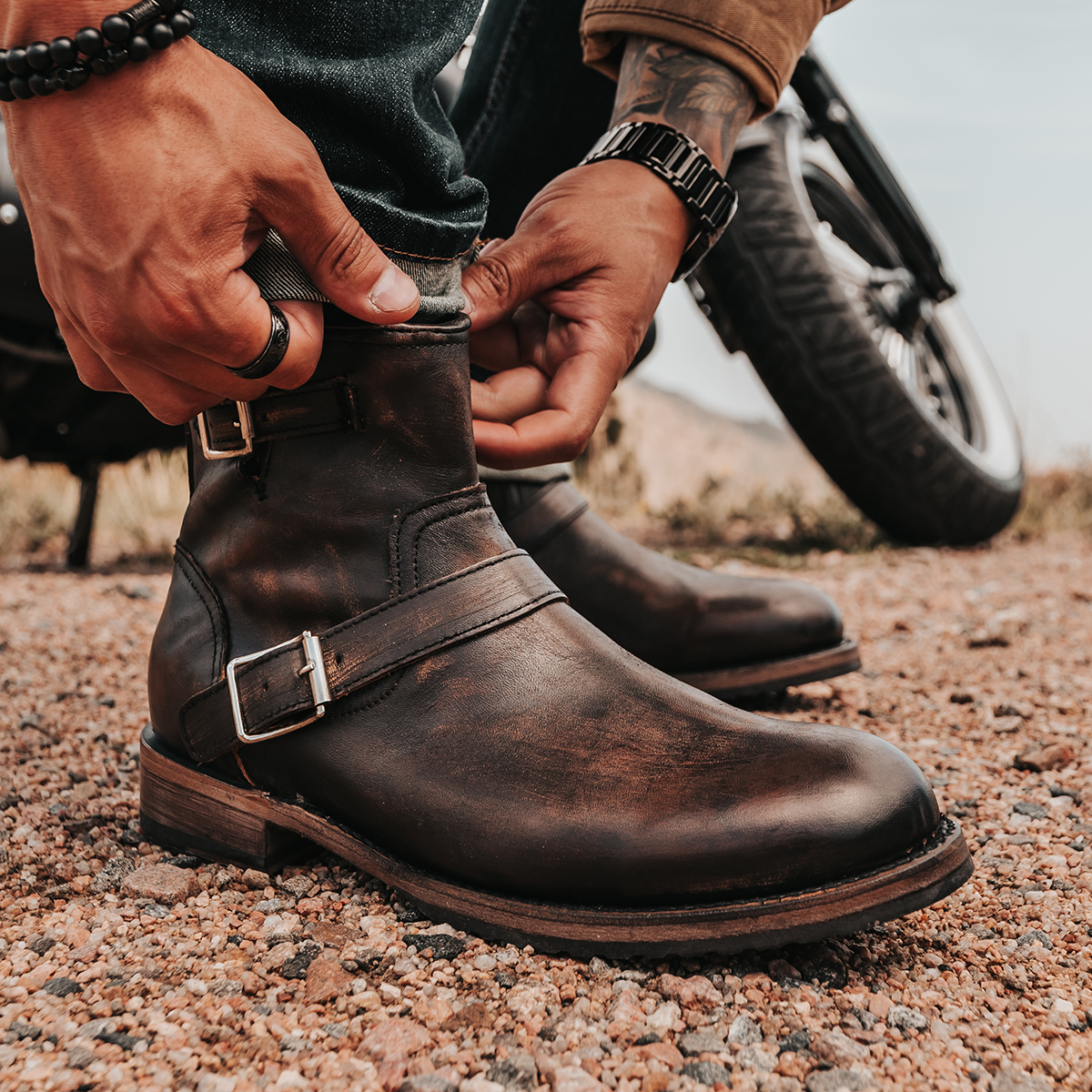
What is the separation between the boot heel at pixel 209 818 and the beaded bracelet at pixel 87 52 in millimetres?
608

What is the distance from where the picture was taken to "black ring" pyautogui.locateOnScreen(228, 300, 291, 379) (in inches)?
27.4

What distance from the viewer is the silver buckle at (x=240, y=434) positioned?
32.3 inches

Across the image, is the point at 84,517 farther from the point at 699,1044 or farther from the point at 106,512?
the point at 699,1044

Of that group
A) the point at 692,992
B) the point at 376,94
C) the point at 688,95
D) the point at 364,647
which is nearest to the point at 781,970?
the point at 692,992

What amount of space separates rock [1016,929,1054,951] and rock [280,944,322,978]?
1.95 feet

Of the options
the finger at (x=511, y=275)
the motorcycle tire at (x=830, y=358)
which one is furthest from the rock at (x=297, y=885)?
the motorcycle tire at (x=830, y=358)

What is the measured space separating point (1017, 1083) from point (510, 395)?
0.74m

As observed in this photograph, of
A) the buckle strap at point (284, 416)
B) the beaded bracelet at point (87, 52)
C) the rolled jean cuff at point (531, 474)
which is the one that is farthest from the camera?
the rolled jean cuff at point (531, 474)

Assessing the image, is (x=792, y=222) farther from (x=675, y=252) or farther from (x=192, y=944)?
(x=192, y=944)

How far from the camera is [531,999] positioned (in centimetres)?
70

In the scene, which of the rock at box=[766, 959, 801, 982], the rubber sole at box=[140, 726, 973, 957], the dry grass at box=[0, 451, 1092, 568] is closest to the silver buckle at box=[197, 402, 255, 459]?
the rubber sole at box=[140, 726, 973, 957]

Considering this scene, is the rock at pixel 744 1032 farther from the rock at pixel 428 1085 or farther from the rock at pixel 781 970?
the rock at pixel 428 1085

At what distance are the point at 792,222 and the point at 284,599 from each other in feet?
6.94

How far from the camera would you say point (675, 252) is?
110 centimetres
